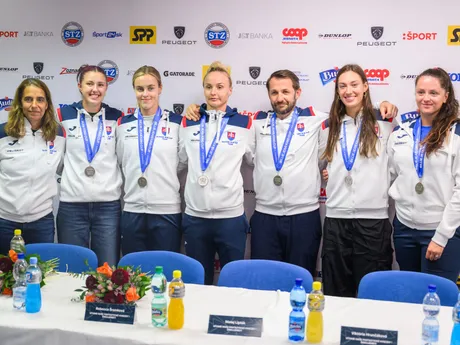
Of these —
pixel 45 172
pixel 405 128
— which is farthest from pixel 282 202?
pixel 45 172

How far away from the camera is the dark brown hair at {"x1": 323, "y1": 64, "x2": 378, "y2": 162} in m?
3.63

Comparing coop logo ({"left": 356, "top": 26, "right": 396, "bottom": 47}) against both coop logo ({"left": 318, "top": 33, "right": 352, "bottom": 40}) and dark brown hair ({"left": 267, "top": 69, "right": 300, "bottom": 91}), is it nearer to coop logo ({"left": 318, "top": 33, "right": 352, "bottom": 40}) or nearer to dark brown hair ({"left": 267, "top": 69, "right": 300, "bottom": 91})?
coop logo ({"left": 318, "top": 33, "right": 352, "bottom": 40})

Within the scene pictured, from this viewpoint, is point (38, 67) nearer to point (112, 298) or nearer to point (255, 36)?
point (255, 36)

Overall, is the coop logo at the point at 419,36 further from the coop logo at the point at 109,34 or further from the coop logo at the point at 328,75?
the coop logo at the point at 109,34

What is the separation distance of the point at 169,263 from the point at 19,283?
2.75 ft

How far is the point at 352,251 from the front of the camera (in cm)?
371

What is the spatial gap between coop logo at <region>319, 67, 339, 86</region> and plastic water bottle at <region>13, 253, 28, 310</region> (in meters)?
2.66

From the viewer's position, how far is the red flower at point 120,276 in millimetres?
2217

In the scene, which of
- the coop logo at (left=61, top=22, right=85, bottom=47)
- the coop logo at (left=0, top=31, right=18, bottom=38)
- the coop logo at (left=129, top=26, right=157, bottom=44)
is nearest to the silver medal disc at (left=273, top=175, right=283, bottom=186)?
the coop logo at (left=129, top=26, right=157, bottom=44)

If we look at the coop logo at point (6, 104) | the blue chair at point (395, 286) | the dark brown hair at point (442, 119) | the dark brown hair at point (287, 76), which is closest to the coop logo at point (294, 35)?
the dark brown hair at point (287, 76)

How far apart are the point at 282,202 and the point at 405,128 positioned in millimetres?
967

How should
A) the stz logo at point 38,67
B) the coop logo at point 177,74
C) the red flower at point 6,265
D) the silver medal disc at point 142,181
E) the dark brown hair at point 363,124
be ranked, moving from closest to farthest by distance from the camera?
1. the red flower at point 6,265
2. the dark brown hair at point 363,124
3. the silver medal disc at point 142,181
4. the coop logo at point 177,74
5. the stz logo at point 38,67

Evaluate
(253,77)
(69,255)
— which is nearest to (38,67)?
(253,77)

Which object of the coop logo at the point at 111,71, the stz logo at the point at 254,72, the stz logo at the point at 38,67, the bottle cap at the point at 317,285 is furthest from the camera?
the stz logo at the point at 38,67
